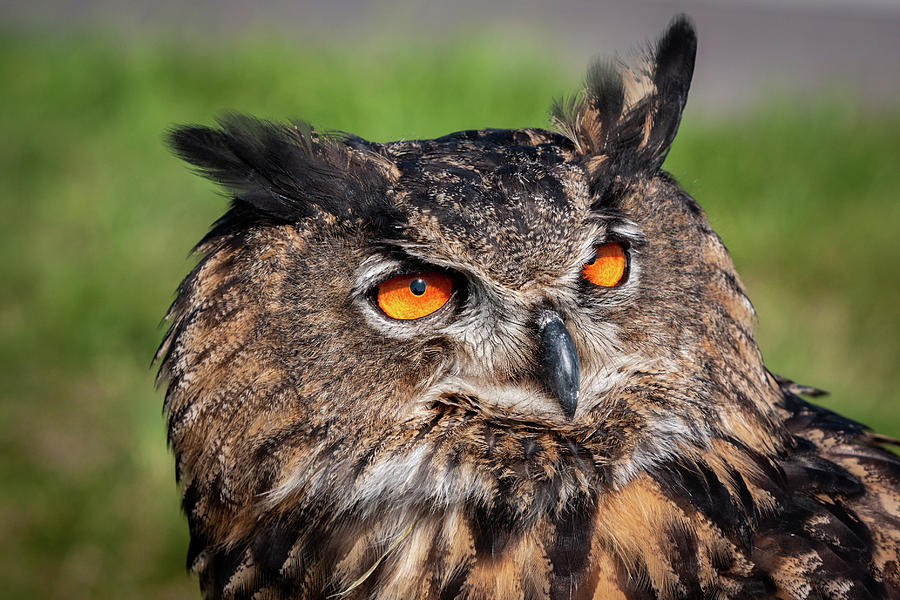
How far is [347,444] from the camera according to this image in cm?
133

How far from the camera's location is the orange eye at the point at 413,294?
130 cm

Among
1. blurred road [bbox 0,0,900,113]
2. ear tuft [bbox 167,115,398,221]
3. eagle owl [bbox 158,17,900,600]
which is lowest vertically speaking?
eagle owl [bbox 158,17,900,600]

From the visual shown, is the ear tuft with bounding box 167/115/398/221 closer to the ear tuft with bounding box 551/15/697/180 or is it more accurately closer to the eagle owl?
the eagle owl

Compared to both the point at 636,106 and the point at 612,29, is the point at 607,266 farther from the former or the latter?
the point at 612,29

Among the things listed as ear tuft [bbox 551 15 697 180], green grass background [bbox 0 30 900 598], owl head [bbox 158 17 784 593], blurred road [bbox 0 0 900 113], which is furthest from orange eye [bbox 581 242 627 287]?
blurred road [bbox 0 0 900 113]

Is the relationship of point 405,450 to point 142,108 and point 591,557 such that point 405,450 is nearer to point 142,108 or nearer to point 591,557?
point 591,557

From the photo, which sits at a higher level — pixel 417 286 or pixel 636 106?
pixel 636 106

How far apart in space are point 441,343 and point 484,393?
4.0 inches

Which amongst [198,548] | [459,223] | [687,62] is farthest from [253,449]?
[687,62]

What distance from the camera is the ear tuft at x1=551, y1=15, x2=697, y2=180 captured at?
4.65 ft

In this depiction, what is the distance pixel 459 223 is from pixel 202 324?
0.48 metres

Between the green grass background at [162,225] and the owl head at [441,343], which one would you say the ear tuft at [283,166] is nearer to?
the owl head at [441,343]

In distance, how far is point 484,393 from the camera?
1325 mm

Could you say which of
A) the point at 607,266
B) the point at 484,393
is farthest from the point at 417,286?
the point at 607,266
